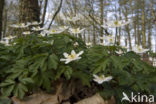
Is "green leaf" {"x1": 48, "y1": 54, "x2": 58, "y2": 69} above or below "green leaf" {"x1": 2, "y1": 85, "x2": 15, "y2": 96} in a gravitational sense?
above

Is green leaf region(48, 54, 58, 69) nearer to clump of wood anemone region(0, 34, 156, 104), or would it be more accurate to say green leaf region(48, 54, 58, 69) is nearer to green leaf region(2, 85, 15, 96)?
clump of wood anemone region(0, 34, 156, 104)

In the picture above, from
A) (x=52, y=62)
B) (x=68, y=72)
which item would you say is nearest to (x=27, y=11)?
(x=52, y=62)

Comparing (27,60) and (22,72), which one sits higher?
(27,60)

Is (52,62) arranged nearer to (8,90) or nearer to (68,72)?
(68,72)

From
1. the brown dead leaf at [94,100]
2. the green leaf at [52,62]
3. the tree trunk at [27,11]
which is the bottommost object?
the brown dead leaf at [94,100]

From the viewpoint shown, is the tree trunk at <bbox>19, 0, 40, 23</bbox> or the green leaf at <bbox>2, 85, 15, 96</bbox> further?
the tree trunk at <bbox>19, 0, 40, 23</bbox>

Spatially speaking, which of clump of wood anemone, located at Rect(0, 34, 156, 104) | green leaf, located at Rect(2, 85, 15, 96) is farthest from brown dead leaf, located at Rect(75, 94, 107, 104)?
green leaf, located at Rect(2, 85, 15, 96)

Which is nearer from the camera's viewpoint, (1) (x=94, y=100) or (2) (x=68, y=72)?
(2) (x=68, y=72)

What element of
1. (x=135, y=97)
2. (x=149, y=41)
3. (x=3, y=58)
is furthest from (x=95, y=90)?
(x=149, y=41)

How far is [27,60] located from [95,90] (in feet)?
2.42

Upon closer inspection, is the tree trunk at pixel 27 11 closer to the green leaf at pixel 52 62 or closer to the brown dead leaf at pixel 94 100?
the green leaf at pixel 52 62

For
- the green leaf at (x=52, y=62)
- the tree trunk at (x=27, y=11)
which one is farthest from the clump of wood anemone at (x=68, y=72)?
the tree trunk at (x=27, y=11)

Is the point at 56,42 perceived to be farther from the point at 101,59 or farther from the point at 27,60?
the point at 101,59

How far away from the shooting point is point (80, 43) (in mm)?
2086
